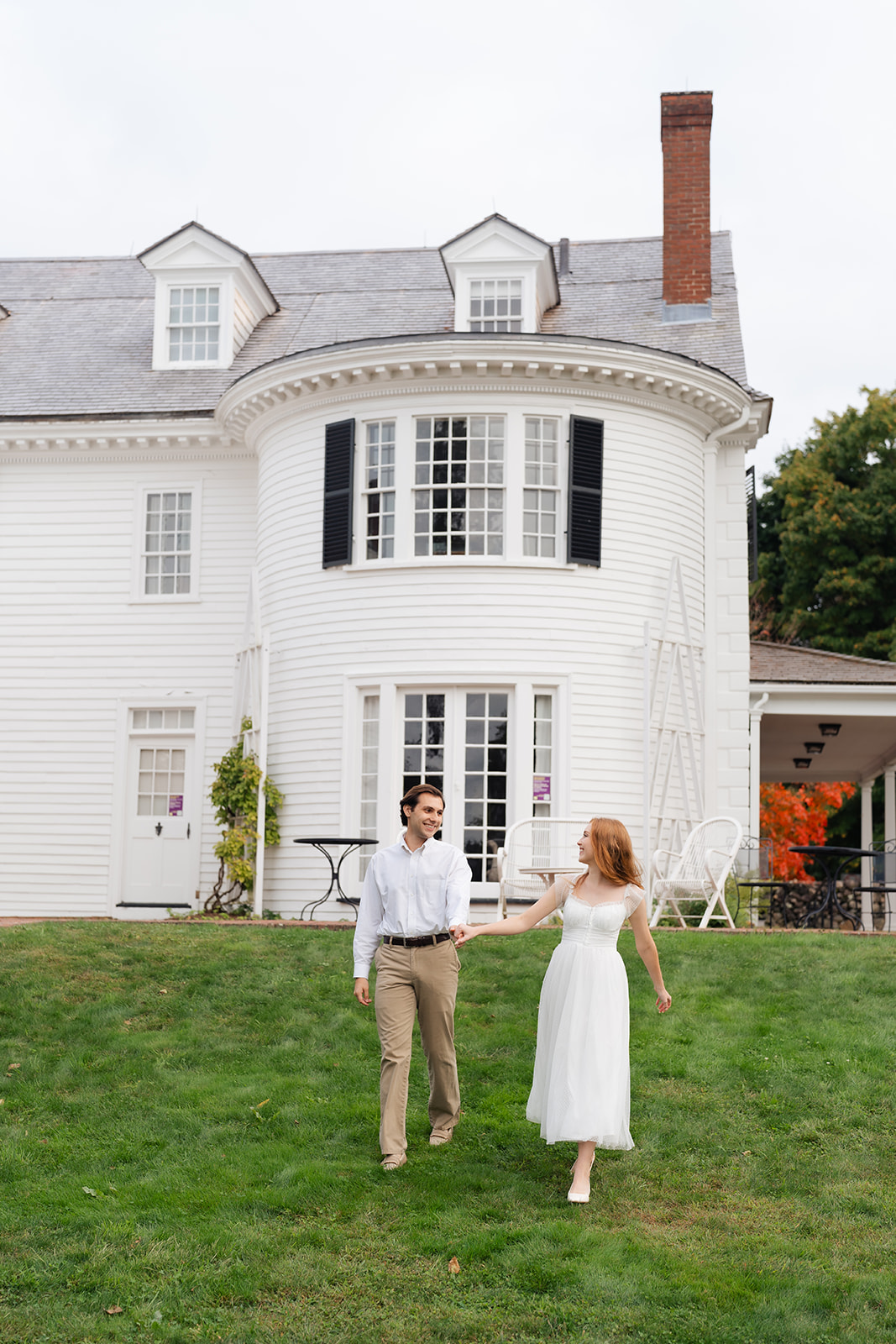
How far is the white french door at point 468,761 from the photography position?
14.0 m

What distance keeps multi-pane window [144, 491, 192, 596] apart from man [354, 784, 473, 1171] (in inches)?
426

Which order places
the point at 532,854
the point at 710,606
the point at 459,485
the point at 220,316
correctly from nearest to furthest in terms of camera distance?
the point at 532,854 → the point at 459,485 → the point at 710,606 → the point at 220,316

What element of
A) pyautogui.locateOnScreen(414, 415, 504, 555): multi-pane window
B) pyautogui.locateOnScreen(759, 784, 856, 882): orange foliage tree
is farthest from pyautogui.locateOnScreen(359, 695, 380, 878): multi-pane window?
pyautogui.locateOnScreen(759, 784, 856, 882): orange foliage tree

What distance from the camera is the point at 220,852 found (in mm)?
14664

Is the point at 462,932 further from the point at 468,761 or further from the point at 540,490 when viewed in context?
the point at 540,490

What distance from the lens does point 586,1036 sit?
5.80 metres

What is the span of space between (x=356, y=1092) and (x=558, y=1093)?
190cm

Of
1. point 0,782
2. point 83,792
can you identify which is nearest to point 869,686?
point 83,792

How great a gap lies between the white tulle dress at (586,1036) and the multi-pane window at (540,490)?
8.77 meters

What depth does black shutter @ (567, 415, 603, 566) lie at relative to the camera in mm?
14391

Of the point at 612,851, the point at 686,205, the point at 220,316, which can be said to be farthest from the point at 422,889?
the point at 220,316

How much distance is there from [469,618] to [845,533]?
66.8 ft

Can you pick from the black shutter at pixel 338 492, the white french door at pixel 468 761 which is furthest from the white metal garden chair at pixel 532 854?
the black shutter at pixel 338 492

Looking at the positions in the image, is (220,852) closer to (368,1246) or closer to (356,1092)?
(356,1092)
